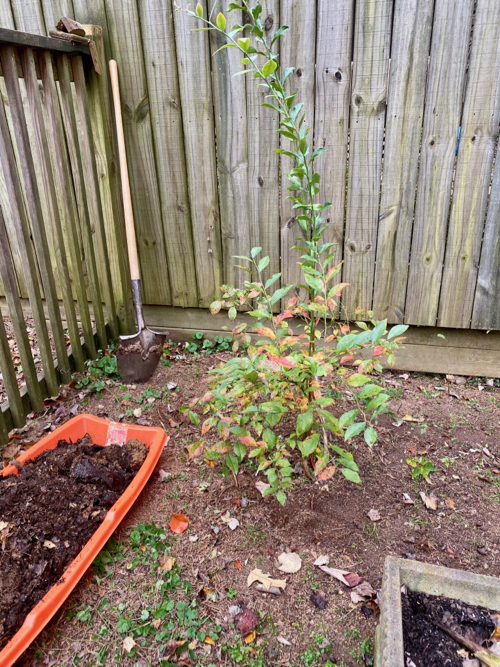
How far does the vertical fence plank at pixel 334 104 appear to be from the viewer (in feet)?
7.80

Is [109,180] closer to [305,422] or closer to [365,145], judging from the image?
[365,145]

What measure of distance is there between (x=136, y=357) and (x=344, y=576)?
168 cm

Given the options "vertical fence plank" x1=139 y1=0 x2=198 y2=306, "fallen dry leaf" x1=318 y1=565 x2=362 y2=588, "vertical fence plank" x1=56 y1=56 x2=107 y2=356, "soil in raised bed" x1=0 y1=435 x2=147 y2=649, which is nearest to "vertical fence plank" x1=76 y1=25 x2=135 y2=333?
"vertical fence plank" x1=56 y1=56 x2=107 y2=356

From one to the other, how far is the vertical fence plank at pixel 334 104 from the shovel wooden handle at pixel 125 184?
112cm

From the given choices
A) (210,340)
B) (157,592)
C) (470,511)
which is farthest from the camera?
(210,340)

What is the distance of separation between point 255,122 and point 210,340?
1413mm

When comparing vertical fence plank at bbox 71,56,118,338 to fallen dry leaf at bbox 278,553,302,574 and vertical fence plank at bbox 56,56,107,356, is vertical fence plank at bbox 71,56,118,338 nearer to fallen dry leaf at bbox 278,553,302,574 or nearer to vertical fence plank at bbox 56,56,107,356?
vertical fence plank at bbox 56,56,107,356

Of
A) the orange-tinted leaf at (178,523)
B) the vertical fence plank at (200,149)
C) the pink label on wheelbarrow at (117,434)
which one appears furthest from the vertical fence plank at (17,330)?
the vertical fence plank at (200,149)

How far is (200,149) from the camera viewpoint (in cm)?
278

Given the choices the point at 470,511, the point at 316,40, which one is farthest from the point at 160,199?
the point at 470,511

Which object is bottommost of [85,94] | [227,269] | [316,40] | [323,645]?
[323,645]

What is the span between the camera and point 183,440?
2.37 meters

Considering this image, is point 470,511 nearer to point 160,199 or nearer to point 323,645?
point 323,645

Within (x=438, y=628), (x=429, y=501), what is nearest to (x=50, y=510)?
(x=438, y=628)
